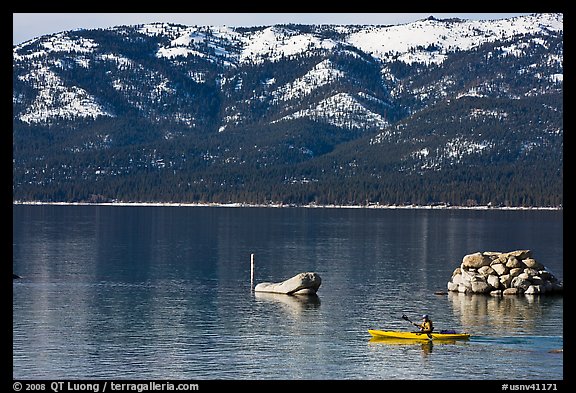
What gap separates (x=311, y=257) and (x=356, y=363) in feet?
256

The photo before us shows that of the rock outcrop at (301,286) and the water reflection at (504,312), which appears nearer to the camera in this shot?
the water reflection at (504,312)

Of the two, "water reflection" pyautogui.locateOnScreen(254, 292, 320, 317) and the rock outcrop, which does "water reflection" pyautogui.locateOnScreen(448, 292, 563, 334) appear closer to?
"water reflection" pyautogui.locateOnScreen(254, 292, 320, 317)

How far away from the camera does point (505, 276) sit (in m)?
94.1

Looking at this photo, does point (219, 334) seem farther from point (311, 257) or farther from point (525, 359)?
point (311, 257)

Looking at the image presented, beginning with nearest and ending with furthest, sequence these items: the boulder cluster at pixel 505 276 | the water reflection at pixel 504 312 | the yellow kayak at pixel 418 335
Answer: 1. the yellow kayak at pixel 418 335
2. the water reflection at pixel 504 312
3. the boulder cluster at pixel 505 276

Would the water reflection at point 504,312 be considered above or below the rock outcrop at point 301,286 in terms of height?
below

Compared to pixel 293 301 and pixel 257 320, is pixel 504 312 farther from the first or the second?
pixel 257 320

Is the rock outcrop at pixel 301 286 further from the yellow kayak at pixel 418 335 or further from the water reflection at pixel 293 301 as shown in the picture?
the yellow kayak at pixel 418 335

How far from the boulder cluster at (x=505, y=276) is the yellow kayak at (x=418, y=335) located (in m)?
24.2

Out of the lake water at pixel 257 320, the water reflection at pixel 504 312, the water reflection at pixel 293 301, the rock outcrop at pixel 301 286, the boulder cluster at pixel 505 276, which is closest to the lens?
the lake water at pixel 257 320

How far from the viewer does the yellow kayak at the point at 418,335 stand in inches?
2697

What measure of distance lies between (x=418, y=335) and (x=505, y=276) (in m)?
27.6

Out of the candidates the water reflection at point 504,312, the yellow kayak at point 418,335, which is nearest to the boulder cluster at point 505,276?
the water reflection at point 504,312
